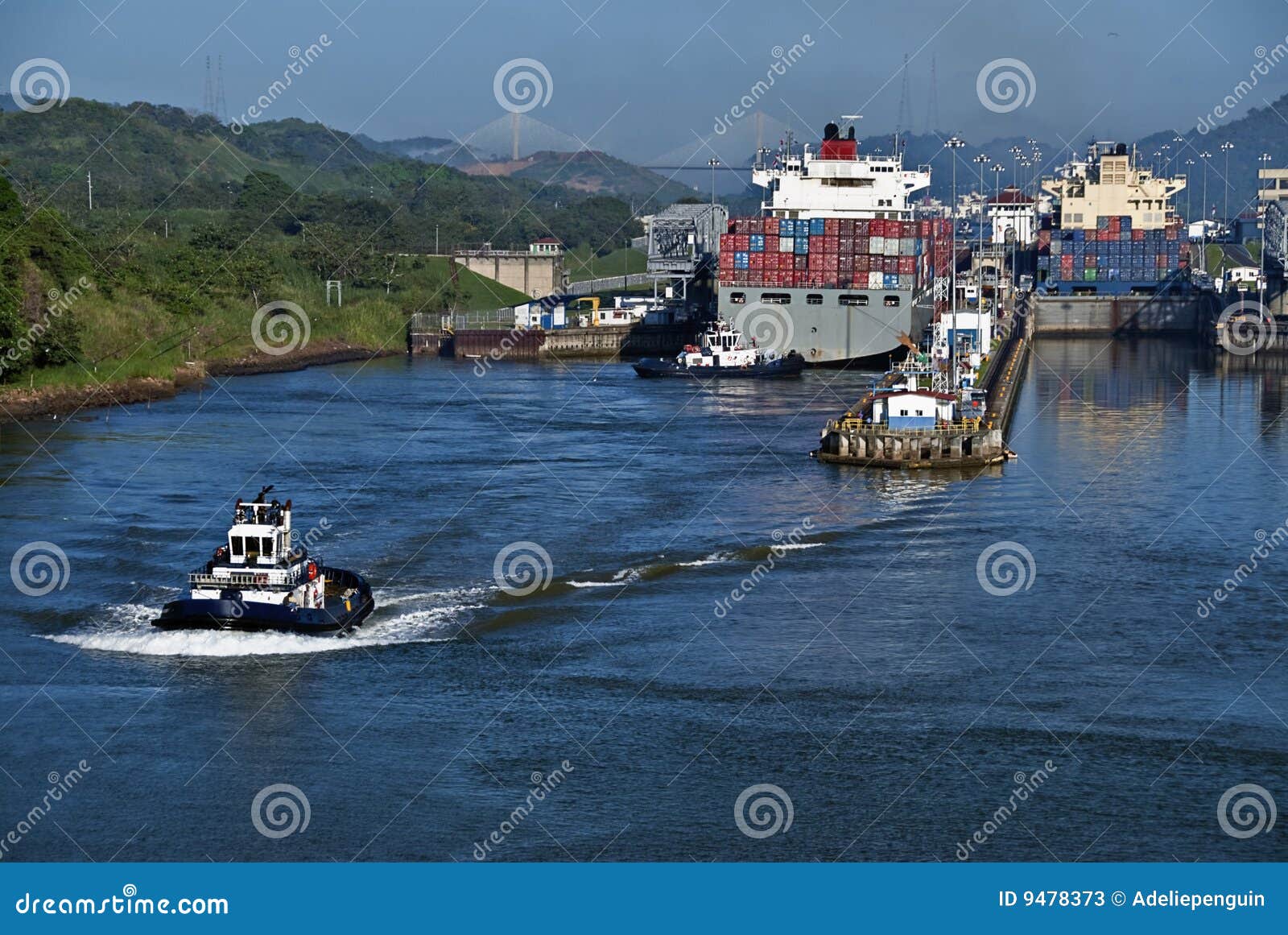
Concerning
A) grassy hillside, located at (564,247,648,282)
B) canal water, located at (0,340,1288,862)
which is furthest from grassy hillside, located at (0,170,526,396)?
grassy hillside, located at (564,247,648,282)

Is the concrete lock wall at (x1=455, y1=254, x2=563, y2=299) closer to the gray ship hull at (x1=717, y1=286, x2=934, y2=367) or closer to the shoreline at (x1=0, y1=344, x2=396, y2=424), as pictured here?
the shoreline at (x1=0, y1=344, x2=396, y2=424)

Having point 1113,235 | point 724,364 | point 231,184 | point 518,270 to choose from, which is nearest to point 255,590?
point 724,364

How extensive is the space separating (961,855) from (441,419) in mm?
39097

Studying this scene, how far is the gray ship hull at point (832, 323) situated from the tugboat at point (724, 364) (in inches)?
168

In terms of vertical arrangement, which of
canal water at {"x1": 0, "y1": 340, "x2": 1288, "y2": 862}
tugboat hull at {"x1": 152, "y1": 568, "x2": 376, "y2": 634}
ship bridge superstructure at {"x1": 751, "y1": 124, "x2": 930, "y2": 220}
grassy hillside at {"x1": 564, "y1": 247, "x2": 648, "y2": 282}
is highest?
ship bridge superstructure at {"x1": 751, "y1": 124, "x2": 930, "y2": 220}

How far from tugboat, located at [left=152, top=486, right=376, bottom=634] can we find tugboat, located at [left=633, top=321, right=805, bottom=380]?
4489 centimetres

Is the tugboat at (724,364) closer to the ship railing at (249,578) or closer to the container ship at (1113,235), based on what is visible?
the container ship at (1113,235)

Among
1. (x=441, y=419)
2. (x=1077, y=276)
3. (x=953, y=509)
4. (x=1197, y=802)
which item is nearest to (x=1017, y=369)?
(x=441, y=419)

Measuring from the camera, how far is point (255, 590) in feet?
92.5

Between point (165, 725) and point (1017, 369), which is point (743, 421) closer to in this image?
point (1017, 369)

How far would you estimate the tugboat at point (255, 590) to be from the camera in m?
28.1

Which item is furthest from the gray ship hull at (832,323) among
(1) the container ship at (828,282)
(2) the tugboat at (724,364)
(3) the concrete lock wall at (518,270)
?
(3) the concrete lock wall at (518,270)

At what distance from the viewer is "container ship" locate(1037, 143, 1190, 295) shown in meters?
110

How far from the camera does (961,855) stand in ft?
67.0
